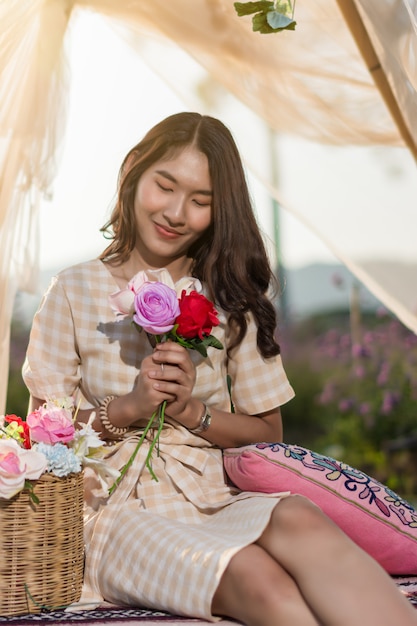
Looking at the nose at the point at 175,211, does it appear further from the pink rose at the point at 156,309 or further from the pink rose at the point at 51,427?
the pink rose at the point at 51,427

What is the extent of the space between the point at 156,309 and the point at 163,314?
0.02 meters

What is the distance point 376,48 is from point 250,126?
538 mm

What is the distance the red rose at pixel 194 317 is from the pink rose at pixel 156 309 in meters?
0.02

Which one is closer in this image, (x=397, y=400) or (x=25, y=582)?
(x=25, y=582)

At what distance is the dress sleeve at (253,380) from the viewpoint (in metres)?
3.14

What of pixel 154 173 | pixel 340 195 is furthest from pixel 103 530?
pixel 340 195

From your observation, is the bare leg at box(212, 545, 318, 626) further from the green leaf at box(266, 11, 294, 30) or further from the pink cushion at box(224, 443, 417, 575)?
the green leaf at box(266, 11, 294, 30)

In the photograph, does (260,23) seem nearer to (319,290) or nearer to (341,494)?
(341,494)

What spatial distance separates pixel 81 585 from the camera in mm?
2664

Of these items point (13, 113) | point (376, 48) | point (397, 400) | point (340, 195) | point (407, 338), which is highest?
point (376, 48)

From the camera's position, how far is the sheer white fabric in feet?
10.3

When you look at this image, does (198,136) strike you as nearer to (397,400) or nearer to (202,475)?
(202,475)

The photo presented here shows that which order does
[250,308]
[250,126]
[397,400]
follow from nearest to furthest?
[250,308], [250,126], [397,400]

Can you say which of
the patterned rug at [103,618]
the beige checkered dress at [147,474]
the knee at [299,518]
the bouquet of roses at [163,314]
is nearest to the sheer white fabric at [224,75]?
the beige checkered dress at [147,474]
